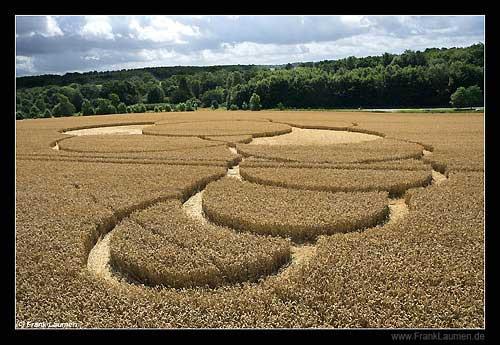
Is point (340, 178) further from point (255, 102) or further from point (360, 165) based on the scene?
point (255, 102)

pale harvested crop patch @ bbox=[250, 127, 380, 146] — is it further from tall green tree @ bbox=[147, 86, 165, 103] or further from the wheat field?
tall green tree @ bbox=[147, 86, 165, 103]

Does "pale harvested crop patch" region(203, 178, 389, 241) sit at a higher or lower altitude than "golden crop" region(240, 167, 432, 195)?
lower

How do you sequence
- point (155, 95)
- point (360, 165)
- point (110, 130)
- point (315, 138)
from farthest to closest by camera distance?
1. point (155, 95)
2. point (110, 130)
3. point (315, 138)
4. point (360, 165)

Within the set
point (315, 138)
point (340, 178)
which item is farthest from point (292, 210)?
point (315, 138)

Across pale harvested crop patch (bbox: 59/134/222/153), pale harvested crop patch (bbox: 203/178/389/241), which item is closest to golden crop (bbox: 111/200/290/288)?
pale harvested crop patch (bbox: 203/178/389/241)

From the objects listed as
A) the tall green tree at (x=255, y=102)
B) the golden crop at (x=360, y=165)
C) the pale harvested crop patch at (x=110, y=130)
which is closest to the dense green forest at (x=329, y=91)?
the tall green tree at (x=255, y=102)
